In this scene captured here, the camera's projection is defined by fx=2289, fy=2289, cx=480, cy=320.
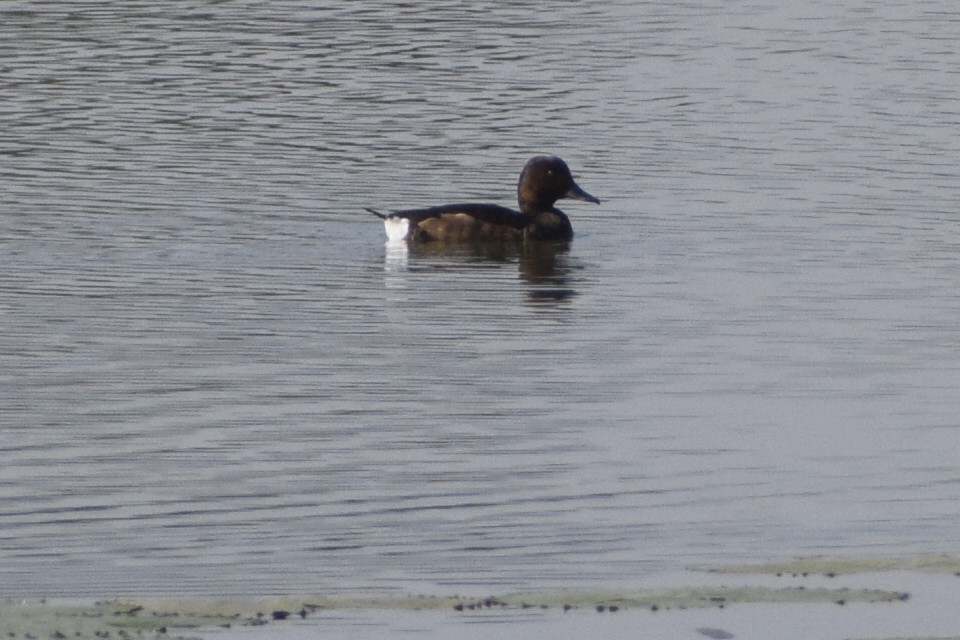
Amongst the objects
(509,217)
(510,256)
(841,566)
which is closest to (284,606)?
(841,566)

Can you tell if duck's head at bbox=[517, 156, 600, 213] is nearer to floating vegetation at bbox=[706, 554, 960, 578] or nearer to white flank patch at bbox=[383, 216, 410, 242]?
white flank patch at bbox=[383, 216, 410, 242]

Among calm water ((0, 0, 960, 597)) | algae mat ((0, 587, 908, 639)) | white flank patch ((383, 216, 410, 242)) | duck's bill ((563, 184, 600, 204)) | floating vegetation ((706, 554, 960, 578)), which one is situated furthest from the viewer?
duck's bill ((563, 184, 600, 204))

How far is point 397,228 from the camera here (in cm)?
1686

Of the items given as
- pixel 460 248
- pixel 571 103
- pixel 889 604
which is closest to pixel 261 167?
pixel 460 248

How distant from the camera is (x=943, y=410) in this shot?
10.7 meters

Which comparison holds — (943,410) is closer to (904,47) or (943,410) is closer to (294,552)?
(294,552)

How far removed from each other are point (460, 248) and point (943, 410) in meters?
6.82

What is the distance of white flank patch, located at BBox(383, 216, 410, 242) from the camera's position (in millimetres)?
16828

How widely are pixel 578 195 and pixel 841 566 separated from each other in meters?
10.6

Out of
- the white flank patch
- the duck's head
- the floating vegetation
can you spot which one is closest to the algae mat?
the floating vegetation

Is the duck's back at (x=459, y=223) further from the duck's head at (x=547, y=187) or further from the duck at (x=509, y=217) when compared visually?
the duck's head at (x=547, y=187)

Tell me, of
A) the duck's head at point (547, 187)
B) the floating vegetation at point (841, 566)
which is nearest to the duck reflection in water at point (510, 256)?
the duck's head at point (547, 187)

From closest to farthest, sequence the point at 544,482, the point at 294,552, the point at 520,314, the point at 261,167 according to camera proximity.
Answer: the point at 294,552 → the point at 544,482 → the point at 520,314 → the point at 261,167

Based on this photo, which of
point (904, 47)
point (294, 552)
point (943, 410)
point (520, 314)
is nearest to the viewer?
point (294, 552)
